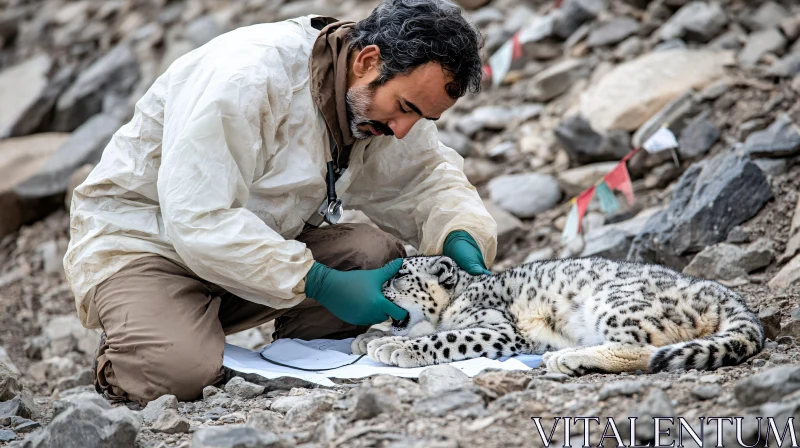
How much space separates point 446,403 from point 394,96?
6.13ft

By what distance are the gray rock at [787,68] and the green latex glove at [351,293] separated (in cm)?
511

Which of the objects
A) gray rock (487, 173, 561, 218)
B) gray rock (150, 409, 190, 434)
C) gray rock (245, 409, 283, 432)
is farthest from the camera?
gray rock (487, 173, 561, 218)

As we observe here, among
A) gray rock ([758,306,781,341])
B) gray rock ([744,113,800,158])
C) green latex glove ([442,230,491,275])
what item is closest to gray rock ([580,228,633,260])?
gray rock ([744,113,800,158])

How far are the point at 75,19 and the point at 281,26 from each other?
1235cm

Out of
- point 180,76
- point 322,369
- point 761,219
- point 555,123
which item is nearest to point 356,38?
point 180,76

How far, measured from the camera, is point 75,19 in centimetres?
1611

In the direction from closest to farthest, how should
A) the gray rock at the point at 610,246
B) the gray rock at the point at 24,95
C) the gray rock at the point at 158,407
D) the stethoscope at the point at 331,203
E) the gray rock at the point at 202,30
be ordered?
1. the gray rock at the point at 158,407
2. the stethoscope at the point at 331,203
3. the gray rock at the point at 610,246
4. the gray rock at the point at 24,95
5. the gray rock at the point at 202,30

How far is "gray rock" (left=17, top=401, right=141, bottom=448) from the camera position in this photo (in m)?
3.47

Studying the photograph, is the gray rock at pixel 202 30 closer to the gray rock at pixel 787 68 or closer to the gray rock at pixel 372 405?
the gray rock at pixel 787 68

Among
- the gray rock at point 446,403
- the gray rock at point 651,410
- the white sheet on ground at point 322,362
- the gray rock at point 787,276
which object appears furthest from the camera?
the gray rock at point 787,276

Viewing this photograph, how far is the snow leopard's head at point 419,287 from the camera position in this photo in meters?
5.25

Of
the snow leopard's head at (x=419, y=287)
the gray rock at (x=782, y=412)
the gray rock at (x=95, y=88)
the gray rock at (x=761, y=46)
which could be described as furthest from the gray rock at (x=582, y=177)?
the gray rock at (x=95, y=88)

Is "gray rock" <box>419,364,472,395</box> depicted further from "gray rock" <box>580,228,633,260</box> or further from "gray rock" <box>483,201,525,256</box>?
"gray rock" <box>483,201,525,256</box>

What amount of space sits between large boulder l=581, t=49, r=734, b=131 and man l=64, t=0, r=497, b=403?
3.97 meters
